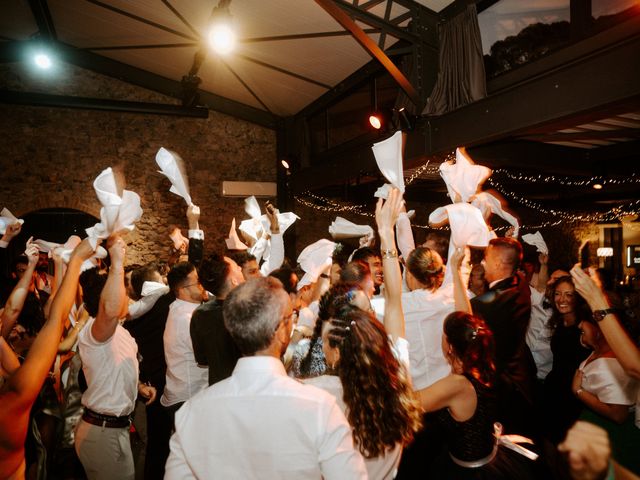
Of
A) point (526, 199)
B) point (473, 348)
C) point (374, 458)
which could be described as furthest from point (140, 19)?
point (526, 199)

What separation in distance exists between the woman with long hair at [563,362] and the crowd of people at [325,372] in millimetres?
10

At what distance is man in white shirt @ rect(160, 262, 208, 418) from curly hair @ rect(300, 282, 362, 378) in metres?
→ 1.05

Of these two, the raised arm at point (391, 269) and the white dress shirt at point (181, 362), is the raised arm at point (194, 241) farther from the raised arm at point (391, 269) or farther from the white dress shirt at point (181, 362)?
the raised arm at point (391, 269)

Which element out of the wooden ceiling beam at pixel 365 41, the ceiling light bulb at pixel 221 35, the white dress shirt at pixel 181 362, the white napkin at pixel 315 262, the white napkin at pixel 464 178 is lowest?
the white dress shirt at pixel 181 362

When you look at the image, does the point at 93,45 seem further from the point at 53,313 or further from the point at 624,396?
the point at 624,396

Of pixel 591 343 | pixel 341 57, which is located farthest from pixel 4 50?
pixel 591 343

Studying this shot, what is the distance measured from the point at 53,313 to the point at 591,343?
2.56 meters

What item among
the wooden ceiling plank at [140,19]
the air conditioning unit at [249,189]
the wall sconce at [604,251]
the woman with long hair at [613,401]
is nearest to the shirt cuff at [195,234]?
the woman with long hair at [613,401]

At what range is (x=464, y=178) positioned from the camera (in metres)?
2.65

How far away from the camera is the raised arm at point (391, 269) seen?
1791 millimetres

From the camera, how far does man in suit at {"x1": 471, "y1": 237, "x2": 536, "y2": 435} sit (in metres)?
2.68

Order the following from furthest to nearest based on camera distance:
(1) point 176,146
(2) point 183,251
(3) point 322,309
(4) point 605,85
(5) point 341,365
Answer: (1) point 176,146 < (2) point 183,251 < (4) point 605,85 < (3) point 322,309 < (5) point 341,365

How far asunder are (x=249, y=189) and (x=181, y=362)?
6.94 metres

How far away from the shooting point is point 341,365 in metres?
1.42
